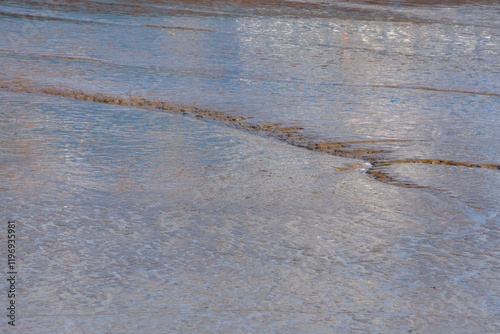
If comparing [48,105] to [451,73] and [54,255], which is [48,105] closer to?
[54,255]

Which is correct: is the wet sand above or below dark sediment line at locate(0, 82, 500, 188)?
below

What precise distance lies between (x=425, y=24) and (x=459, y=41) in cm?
113

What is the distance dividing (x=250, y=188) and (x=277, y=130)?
2.80 feet

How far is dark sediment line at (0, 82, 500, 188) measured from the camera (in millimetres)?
2764

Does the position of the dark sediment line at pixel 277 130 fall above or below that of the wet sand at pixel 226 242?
above

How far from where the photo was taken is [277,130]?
3.19 metres

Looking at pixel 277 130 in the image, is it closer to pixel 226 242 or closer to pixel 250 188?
pixel 250 188

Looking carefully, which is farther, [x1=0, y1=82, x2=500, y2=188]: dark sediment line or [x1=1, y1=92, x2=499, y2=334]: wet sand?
[x1=0, y1=82, x2=500, y2=188]: dark sediment line

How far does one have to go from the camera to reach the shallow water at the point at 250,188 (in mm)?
1616

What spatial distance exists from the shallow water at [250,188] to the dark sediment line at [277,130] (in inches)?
0.5

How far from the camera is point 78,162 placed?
2566mm

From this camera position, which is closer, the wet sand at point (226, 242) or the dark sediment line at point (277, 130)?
the wet sand at point (226, 242)

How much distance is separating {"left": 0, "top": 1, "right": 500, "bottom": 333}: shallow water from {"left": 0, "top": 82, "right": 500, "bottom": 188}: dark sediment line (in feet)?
0.04

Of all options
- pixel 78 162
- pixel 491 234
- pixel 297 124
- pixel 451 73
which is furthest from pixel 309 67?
pixel 491 234
